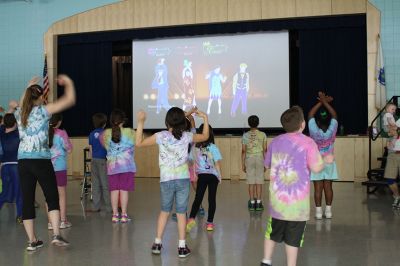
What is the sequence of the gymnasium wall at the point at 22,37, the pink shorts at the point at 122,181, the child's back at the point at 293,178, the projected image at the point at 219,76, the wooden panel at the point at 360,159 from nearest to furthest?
the child's back at the point at 293,178 < the pink shorts at the point at 122,181 < the wooden panel at the point at 360,159 < the projected image at the point at 219,76 < the gymnasium wall at the point at 22,37

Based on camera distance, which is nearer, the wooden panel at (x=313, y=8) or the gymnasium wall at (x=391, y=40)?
the gymnasium wall at (x=391, y=40)

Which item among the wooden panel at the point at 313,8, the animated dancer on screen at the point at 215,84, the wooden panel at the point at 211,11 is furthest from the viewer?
the animated dancer on screen at the point at 215,84

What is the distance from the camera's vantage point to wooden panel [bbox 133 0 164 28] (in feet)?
40.8

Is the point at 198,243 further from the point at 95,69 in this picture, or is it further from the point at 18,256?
the point at 95,69

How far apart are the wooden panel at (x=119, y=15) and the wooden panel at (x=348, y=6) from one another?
5.14 m

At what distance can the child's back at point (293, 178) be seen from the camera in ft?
10.7

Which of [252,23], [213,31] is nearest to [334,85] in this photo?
[252,23]

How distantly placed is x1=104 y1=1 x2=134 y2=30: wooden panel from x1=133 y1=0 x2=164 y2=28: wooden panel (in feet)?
0.46

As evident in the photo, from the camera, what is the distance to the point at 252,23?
1162 centimetres

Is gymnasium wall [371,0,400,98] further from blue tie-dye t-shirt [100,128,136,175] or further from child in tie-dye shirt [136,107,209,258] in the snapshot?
child in tie-dye shirt [136,107,209,258]

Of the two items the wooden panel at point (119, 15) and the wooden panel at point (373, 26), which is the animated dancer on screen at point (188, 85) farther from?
the wooden panel at point (373, 26)

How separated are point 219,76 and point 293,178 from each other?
29.2 ft

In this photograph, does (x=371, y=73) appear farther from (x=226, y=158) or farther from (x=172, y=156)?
(x=172, y=156)

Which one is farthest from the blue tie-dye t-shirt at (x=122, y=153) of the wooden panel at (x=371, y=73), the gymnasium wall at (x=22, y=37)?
the gymnasium wall at (x=22, y=37)
